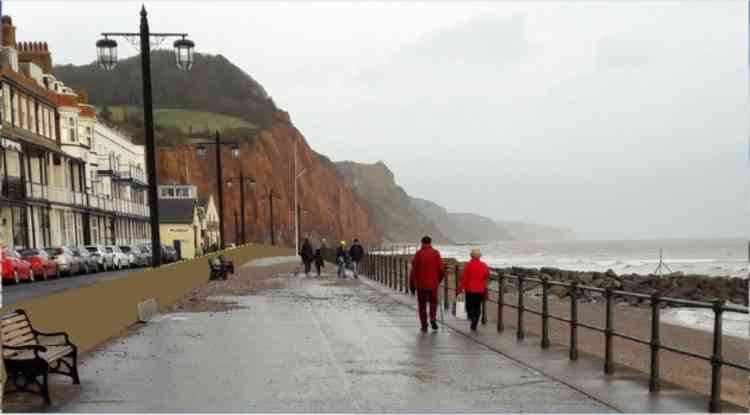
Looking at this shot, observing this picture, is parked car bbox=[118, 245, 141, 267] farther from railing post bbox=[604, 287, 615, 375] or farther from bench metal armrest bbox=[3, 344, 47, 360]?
railing post bbox=[604, 287, 615, 375]

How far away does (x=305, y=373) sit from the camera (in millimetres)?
9242

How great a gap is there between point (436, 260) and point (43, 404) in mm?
7662

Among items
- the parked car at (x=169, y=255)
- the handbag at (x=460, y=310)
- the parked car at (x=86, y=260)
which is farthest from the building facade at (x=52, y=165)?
the handbag at (x=460, y=310)

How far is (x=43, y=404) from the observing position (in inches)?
294

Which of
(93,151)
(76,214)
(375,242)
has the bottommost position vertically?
(375,242)

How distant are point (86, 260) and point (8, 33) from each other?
18.1 m

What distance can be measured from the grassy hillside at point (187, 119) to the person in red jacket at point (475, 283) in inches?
6042

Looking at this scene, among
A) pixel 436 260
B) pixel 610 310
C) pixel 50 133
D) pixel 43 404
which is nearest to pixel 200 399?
pixel 43 404

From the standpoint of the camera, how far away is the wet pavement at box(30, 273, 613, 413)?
7.50 meters

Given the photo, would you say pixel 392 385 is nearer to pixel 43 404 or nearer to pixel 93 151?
pixel 43 404

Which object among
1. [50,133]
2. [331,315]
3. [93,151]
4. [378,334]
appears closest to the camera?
[378,334]

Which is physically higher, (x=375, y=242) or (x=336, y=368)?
(x=336, y=368)

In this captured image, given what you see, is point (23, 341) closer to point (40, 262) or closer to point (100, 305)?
point (100, 305)

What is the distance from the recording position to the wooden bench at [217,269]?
1233 inches
